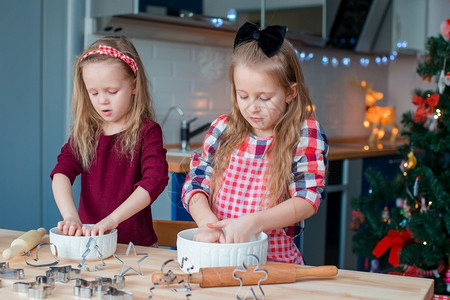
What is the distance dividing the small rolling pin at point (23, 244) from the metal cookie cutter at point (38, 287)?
0.62ft

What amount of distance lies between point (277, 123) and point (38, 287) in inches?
27.0

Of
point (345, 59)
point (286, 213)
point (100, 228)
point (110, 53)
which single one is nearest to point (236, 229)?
point (286, 213)

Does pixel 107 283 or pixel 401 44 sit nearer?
pixel 107 283

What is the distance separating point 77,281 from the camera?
3.20 feet

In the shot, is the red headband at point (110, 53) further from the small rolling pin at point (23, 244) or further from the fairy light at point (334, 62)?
the fairy light at point (334, 62)

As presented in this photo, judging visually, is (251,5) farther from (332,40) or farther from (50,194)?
(50,194)

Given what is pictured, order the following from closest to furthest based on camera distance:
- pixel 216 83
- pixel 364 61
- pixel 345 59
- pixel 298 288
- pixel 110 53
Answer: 1. pixel 298 288
2. pixel 110 53
3. pixel 216 83
4. pixel 345 59
5. pixel 364 61

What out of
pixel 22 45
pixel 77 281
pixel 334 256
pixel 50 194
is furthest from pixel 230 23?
pixel 77 281

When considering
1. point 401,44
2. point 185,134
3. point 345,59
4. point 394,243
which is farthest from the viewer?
point 345,59

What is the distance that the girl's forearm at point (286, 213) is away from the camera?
4.19 ft

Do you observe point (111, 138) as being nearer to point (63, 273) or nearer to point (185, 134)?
point (63, 273)

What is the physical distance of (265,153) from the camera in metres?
1.47

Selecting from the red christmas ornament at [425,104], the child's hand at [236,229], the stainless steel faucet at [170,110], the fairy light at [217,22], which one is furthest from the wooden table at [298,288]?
the stainless steel faucet at [170,110]

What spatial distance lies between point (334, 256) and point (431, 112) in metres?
1.17
